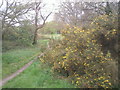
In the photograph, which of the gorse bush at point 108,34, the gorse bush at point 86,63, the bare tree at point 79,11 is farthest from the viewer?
the bare tree at point 79,11

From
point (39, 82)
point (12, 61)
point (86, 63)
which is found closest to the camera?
point (86, 63)

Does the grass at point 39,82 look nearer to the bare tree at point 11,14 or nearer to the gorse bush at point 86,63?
the gorse bush at point 86,63

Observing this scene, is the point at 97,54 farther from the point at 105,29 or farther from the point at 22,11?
the point at 22,11

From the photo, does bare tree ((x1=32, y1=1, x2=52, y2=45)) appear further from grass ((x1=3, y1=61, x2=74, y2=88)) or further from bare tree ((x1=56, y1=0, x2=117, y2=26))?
grass ((x1=3, y1=61, x2=74, y2=88))

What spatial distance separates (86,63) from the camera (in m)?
5.41

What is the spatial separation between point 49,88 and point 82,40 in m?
2.52

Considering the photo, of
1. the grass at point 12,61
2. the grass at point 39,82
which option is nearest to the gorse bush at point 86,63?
the grass at point 39,82

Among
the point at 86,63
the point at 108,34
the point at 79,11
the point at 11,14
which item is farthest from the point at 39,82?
the point at 79,11

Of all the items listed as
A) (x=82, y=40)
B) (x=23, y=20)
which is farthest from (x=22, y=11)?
(x=82, y=40)

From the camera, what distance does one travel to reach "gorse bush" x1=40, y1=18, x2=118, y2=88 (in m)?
5.04

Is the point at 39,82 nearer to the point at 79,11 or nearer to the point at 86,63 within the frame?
the point at 86,63

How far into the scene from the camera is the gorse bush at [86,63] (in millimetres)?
5039

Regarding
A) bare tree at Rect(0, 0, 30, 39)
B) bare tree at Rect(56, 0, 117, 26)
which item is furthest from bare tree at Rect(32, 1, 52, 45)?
bare tree at Rect(0, 0, 30, 39)

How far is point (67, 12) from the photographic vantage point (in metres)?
17.8
